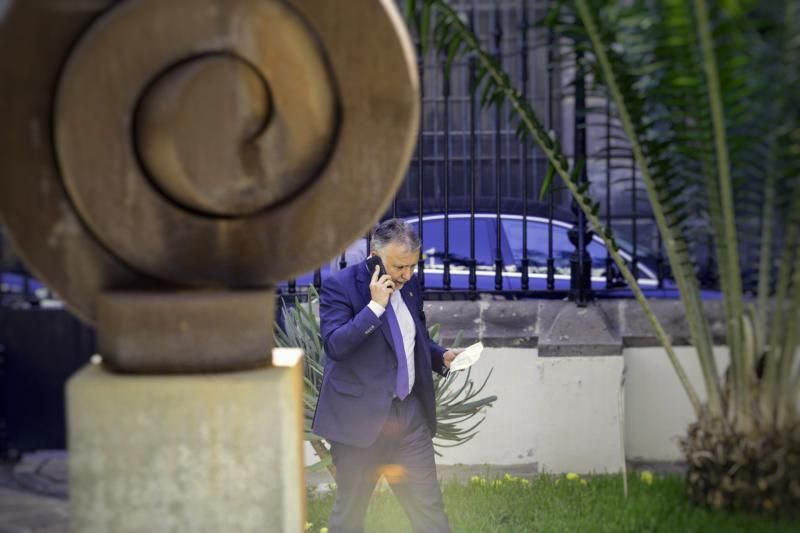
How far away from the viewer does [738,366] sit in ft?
12.3

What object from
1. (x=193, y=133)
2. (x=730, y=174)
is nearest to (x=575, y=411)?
(x=730, y=174)

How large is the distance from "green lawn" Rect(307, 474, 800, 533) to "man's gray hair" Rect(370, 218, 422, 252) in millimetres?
1537

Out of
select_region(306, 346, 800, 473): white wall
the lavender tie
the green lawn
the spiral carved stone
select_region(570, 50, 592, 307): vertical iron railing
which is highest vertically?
the spiral carved stone

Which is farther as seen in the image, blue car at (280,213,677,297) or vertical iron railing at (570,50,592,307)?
blue car at (280,213,677,297)

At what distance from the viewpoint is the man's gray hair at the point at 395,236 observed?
14.0 feet

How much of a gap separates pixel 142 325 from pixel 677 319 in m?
4.06

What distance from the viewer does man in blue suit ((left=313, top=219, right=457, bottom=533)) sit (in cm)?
422

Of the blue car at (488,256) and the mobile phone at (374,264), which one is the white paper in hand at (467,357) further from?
the blue car at (488,256)

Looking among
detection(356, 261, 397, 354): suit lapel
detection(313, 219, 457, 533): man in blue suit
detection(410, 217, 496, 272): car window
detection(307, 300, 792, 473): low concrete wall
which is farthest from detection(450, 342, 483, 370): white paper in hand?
detection(410, 217, 496, 272): car window

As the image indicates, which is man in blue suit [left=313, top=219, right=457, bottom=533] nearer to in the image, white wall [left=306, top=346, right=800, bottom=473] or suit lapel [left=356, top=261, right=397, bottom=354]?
suit lapel [left=356, top=261, right=397, bottom=354]

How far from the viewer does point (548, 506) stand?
522cm

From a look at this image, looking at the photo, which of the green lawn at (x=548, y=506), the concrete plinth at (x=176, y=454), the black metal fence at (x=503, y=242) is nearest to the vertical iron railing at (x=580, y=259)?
the black metal fence at (x=503, y=242)

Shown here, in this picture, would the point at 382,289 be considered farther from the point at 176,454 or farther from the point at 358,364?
the point at 176,454

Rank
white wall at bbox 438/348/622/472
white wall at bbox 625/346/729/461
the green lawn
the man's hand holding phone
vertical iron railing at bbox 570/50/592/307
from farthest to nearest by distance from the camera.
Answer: vertical iron railing at bbox 570/50/592/307 → white wall at bbox 625/346/729/461 → white wall at bbox 438/348/622/472 → the green lawn → the man's hand holding phone
